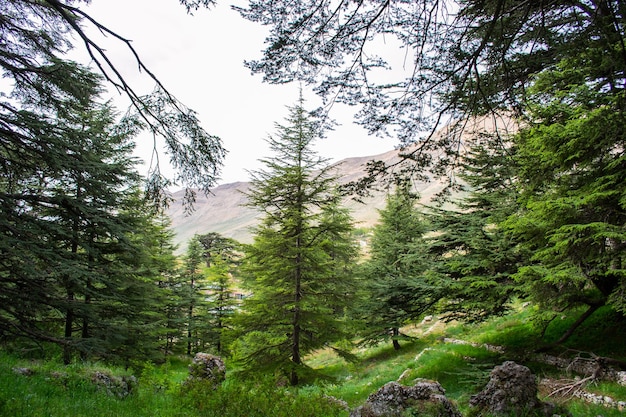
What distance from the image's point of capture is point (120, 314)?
13008 mm

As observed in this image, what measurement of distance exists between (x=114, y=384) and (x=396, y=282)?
30.5 ft

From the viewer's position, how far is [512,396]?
5625mm

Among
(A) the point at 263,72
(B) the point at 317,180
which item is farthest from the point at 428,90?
(B) the point at 317,180

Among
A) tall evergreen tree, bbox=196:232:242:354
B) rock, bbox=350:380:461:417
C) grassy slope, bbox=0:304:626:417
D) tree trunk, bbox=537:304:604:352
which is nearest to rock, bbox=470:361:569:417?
grassy slope, bbox=0:304:626:417

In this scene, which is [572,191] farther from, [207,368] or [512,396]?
[207,368]

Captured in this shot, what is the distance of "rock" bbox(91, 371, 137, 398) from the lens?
23.7 feet

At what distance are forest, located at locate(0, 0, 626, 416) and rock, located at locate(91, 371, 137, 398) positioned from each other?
1.20ft

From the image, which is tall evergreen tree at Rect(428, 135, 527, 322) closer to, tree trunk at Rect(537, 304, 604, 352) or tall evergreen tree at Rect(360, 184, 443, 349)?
tall evergreen tree at Rect(360, 184, 443, 349)

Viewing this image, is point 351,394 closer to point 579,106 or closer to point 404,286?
point 404,286

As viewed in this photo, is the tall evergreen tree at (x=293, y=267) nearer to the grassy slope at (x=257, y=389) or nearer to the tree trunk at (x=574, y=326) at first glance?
the grassy slope at (x=257, y=389)

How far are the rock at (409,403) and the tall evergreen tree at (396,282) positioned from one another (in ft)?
9.42

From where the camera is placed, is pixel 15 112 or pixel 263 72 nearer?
pixel 263 72

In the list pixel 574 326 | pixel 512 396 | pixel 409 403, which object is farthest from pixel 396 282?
pixel 409 403

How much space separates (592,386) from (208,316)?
84.0ft
